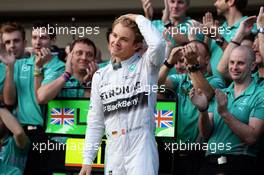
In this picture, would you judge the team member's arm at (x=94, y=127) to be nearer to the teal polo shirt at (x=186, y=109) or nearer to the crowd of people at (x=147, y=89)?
the crowd of people at (x=147, y=89)

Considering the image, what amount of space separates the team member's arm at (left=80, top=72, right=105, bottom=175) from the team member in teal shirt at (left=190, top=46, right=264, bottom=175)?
1010 mm

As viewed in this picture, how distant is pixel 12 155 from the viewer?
629cm

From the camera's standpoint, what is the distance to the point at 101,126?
4.67 metres

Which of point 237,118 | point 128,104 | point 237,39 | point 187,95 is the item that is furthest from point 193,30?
point 128,104

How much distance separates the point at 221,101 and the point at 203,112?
0.66 ft

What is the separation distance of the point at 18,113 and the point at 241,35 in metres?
2.30

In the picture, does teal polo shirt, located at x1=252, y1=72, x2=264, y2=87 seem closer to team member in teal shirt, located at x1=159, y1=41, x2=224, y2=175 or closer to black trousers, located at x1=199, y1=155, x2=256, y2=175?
team member in teal shirt, located at x1=159, y1=41, x2=224, y2=175

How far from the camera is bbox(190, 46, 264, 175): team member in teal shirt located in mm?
5301

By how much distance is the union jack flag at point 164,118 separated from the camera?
5.64 meters

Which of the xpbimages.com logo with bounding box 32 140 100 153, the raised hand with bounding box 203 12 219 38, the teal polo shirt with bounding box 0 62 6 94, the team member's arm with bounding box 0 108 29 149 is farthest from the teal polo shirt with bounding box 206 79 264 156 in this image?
the teal polo shirt with bounding box 0 62 6 94

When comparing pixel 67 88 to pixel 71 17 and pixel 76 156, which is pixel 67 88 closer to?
pixel 76 156

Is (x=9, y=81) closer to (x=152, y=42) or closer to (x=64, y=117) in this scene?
(x=64, y=117)

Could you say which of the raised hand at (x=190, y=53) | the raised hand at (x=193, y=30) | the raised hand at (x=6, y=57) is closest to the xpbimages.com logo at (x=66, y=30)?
the raised hand at (x=6, y=57)

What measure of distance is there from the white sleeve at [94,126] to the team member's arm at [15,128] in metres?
1.66
